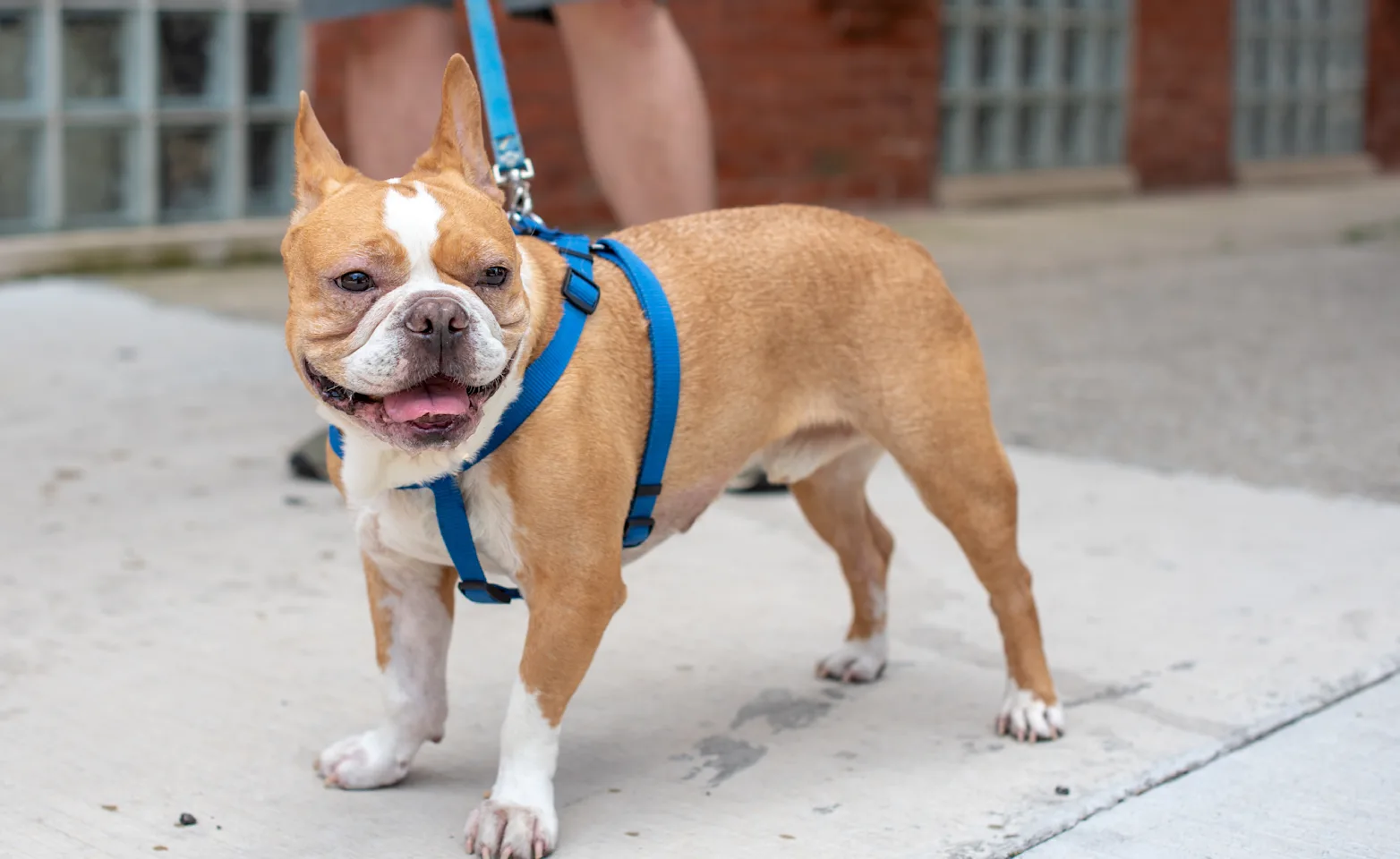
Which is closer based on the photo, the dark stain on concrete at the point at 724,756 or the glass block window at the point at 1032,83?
the dark stain on concrete at the point at 724,756

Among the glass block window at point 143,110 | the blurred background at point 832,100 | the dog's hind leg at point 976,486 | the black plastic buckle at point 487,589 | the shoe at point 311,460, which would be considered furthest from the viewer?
the blurred background at point 832,100

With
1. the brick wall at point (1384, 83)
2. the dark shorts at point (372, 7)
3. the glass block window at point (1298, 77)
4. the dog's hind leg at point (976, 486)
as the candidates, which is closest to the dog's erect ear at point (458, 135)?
the dog's hind leg at point (976, 486)

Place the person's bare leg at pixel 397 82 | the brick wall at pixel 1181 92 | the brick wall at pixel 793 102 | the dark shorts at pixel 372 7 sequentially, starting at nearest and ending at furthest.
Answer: the dark shorts at pixel 372 7 < the person's bare leg at pixel 397 82 < the brick wall at pixel 793 102 < the brick wall at pixel 1181 92

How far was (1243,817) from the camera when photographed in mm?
2225

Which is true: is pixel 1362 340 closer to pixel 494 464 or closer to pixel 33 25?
pixel 494 464

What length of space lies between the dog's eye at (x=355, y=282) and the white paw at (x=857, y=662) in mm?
1182

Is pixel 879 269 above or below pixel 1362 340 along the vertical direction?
above

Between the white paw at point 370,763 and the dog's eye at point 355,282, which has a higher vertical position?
the dog's eye at point 355,282

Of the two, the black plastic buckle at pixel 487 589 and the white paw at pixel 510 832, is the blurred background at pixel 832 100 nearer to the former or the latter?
the black plastic buckle at pixel 487 589

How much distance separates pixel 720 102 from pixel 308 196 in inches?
249

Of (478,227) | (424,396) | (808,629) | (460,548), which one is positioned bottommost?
(808,629)

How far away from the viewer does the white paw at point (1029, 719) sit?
2.53 meters

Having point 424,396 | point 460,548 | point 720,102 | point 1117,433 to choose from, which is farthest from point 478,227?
point 720,102

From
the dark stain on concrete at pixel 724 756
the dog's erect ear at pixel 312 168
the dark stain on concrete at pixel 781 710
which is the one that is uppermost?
the dog's erect ear at pixel 312 168
